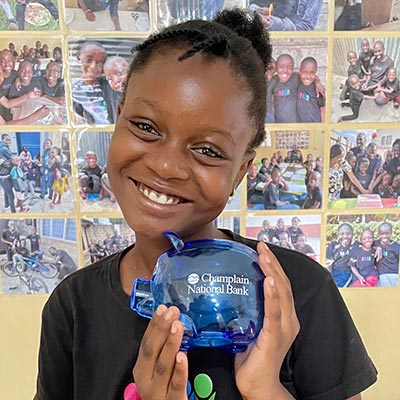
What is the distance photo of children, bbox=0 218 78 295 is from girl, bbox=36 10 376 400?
396mm

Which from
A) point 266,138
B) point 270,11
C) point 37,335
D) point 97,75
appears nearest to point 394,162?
point 266,138

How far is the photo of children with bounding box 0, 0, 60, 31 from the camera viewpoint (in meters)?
0.87

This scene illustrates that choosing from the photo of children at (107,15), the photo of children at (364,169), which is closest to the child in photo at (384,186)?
the photo of children at (364,169)

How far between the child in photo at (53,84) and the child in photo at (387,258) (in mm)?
660

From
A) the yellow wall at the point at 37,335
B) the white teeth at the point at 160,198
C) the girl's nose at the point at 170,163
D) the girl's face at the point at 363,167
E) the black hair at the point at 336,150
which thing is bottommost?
the yellow wall at the point at 37,335

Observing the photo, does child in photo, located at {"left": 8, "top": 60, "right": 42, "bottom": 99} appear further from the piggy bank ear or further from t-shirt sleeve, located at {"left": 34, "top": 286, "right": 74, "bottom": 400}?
the piggy bank ear

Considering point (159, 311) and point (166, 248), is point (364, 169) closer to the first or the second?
point (166, 248)

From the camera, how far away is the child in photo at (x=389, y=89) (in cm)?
91

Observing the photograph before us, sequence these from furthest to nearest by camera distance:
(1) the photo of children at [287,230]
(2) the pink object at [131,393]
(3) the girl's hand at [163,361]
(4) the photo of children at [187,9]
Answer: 1. (1) the photo of children at [287,230]
2. (4) the photo of children at [187,9]
3. (2) the pink object at [131,393]
4. (3) the girl's hand at [163,361]

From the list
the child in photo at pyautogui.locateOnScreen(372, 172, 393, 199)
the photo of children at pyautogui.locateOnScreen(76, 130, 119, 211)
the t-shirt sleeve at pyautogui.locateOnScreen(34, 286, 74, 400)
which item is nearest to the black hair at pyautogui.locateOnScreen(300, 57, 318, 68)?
the child in photo at pyautogui.locateOnScreen(372, 172, 393, 199)

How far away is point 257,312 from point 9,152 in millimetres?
674

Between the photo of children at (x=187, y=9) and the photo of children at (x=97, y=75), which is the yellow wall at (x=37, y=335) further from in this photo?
the photo of children at (x=187, y=9)

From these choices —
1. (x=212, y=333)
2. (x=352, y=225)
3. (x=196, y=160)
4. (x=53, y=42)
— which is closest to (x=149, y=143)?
(x=196, y=160)

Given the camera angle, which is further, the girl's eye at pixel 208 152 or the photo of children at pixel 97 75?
the photo of children at pixel 97 75
